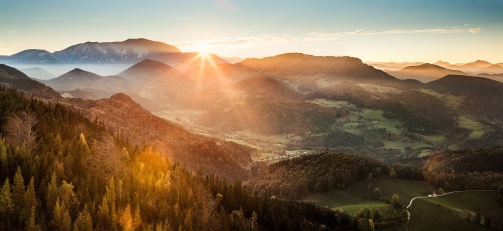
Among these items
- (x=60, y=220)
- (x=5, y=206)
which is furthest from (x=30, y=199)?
(x=60, y=220)

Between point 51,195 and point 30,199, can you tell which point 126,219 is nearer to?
point 51,195

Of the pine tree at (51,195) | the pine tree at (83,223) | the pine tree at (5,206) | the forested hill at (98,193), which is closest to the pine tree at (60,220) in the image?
the forested hill at (98,193)

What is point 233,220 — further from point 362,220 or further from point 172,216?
point 362,220

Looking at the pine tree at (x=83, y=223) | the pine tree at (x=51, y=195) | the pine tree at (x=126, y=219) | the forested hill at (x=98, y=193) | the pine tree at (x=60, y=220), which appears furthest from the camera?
the pine tree at (x=126, y=219)

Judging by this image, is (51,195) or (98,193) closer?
(51,195)

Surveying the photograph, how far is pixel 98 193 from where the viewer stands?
393 ft

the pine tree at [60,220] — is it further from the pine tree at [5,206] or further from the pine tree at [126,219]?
the pine tree at [126,219]

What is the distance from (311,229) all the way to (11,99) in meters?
148

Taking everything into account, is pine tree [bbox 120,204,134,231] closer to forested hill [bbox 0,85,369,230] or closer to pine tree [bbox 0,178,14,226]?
forested hill [bbox 0,85,369,230]

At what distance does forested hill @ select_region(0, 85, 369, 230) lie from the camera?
100000 mm

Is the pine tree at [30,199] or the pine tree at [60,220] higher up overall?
the pine tree at [30,199]

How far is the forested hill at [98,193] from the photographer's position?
100000 millimetres

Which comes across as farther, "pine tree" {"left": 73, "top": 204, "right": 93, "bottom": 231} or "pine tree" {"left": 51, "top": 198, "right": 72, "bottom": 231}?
"pine tree" {"left": 73, "top": 204, "right": 93, "bottom": 231}

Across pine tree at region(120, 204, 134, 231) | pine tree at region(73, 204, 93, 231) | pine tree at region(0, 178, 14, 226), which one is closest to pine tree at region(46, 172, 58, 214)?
pine tree at region(73, 204, 93, 231)
